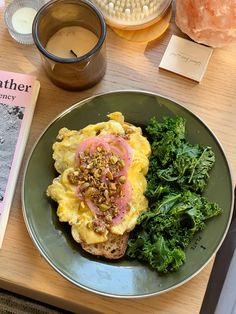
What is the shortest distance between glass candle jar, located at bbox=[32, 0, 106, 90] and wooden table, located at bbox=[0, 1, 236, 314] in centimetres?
5

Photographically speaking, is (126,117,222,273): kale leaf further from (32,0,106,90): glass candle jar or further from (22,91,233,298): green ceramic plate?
(32,0,106,90): glass candle jar

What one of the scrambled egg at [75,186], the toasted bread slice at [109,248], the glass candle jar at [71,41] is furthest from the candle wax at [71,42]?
the toasted bread slice at [109,248]

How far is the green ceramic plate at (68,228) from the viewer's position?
0.83 metres

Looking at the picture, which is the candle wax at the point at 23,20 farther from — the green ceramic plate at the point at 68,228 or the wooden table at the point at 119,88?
the green ceramic plate at the point at 68,228

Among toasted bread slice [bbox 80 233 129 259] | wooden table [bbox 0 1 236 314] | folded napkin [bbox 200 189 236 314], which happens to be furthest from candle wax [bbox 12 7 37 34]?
folded napkin [bbox 200 189 236 314]

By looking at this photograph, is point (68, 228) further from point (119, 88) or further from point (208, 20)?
point (208, 20)

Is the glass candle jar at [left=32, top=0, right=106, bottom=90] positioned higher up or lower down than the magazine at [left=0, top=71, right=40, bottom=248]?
higher up

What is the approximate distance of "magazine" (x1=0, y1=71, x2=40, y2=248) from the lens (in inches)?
37.3

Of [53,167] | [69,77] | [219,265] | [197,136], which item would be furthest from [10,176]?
[219,265]

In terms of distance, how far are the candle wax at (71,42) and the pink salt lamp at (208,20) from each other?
6.5 inches

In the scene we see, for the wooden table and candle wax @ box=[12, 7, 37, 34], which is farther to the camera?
candle wax @ box=[12, 7, 37, 34]

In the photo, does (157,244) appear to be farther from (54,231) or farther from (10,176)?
(10,176)

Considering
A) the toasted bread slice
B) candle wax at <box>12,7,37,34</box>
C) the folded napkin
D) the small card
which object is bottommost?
the folded napkin

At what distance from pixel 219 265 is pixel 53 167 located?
0.41 meters
